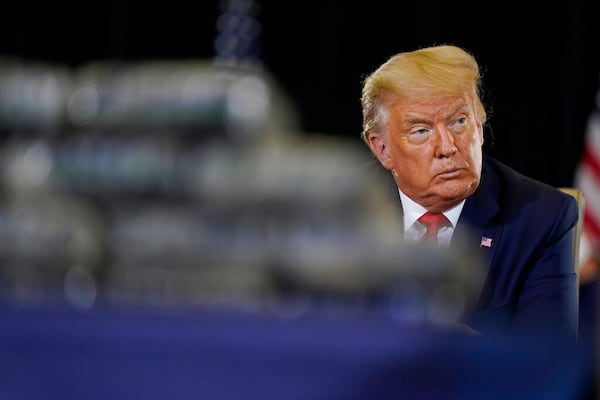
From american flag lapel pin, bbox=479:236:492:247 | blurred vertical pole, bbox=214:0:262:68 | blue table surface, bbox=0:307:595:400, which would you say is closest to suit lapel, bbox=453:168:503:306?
american flag lapel pin, bbox=479:236:492:247

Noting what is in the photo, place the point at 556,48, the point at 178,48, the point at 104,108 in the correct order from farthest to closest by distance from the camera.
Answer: the point at 104,108 → the point at 178,48 → the point at 556,48

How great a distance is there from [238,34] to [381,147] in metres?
3.97

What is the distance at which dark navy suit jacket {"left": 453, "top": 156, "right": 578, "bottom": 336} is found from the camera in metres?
0.72

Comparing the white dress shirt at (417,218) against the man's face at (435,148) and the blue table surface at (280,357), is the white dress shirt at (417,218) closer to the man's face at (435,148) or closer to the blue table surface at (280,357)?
the man's face at (435,148)

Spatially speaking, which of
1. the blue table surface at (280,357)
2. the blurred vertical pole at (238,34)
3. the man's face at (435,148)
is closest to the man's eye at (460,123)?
the man's face at (435,148)

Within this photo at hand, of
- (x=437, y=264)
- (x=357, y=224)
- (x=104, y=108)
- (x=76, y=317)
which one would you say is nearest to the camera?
(x=76, y=317)

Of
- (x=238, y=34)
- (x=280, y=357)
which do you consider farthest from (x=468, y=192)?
(x=238, y=34)

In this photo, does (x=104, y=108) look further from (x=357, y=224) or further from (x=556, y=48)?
(x=556, y=48)

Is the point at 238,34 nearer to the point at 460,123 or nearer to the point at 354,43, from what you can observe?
the point at 354,43

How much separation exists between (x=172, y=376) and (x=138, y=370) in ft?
0.05

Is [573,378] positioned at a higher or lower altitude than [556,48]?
lower

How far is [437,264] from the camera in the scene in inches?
33.1

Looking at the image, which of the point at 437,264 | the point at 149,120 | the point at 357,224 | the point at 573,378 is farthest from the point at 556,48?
the point at 149,120

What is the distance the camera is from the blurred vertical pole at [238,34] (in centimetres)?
446
